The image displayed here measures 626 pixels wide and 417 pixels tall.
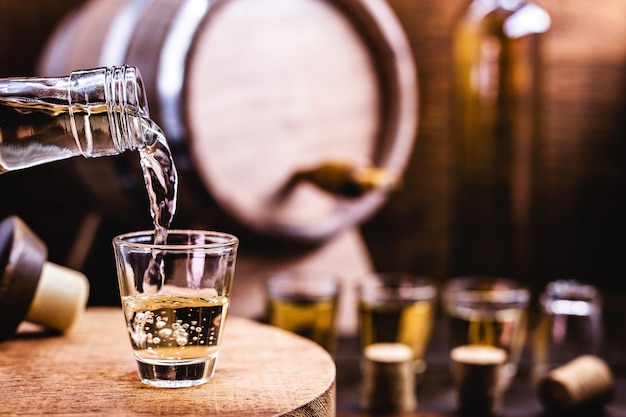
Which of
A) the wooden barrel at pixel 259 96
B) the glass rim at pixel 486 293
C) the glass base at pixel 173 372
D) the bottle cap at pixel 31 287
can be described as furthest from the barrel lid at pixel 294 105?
the glass base at pixel 173 372

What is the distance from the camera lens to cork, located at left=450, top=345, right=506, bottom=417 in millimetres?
1207

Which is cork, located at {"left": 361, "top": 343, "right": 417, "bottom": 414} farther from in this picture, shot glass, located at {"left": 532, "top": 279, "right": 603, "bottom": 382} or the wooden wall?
the wooden wall

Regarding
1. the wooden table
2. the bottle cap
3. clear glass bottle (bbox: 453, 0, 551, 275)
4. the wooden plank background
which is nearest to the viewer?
the wooden table

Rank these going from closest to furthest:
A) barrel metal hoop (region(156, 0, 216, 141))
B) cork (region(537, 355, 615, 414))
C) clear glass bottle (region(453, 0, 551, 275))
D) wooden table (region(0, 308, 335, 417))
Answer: wooden table (region(0, 308, 335, 417)) → cork (region(537, 355, 615, 414)) → barrel metal hoop (region(156, 0, 216, 141)) → clear glass bottle (region(453, 0, 551, 275))

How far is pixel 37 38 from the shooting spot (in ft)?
5.75

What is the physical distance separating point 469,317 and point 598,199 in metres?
0.85

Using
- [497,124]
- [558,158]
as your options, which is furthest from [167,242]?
[558,158]

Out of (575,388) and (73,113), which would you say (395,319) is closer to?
(575,388)

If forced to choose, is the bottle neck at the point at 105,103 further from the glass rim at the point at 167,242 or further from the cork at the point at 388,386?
the cork at the point at 388,386

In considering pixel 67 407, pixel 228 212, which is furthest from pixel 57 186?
pixel 67 407

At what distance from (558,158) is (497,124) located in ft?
0.69

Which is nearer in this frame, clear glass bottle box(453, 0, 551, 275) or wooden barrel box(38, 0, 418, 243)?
wooden barrel box(38, 0, 418, 243)

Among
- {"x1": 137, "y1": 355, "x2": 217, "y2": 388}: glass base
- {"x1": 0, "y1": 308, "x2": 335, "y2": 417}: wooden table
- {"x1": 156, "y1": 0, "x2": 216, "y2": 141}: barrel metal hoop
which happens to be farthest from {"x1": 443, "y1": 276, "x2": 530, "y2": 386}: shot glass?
{"x1": 137, "y1": 355, "x2": 217, "y2": 388}: glass base

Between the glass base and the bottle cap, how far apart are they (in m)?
0.23
